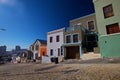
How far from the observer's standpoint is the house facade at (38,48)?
4047 centimetres

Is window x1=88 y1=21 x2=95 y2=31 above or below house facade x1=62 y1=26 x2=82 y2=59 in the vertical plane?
above

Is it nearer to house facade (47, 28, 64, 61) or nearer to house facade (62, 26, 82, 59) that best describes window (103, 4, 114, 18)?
house facade (62, 26, 82, 59)

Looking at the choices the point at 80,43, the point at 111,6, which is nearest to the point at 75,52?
the point at 80,43

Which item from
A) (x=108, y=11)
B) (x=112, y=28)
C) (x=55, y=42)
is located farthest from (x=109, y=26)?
(x=55, y=42)

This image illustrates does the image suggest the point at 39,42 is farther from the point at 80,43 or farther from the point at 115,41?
the point at 115,41

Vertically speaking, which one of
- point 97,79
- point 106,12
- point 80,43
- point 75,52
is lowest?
point 97,79

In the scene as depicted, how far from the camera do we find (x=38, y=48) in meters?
41.6

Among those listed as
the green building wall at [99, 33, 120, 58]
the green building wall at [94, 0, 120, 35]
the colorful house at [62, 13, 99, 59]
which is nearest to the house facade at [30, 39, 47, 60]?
the colorful house at [62, 13, 99, 59]

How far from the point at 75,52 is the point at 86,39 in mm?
3701

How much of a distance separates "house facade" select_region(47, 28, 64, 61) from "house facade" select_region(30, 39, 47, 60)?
33.3 ft

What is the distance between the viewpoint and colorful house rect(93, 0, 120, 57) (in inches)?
626

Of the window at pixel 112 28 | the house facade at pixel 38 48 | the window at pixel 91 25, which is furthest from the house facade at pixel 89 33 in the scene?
the house facade at pixel 38 48

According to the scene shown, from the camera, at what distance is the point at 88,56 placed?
20578 mm

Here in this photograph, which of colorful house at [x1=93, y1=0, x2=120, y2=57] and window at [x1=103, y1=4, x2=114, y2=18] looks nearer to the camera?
colorful house at [x1=93, y1=0, x2=120, y2=57]
